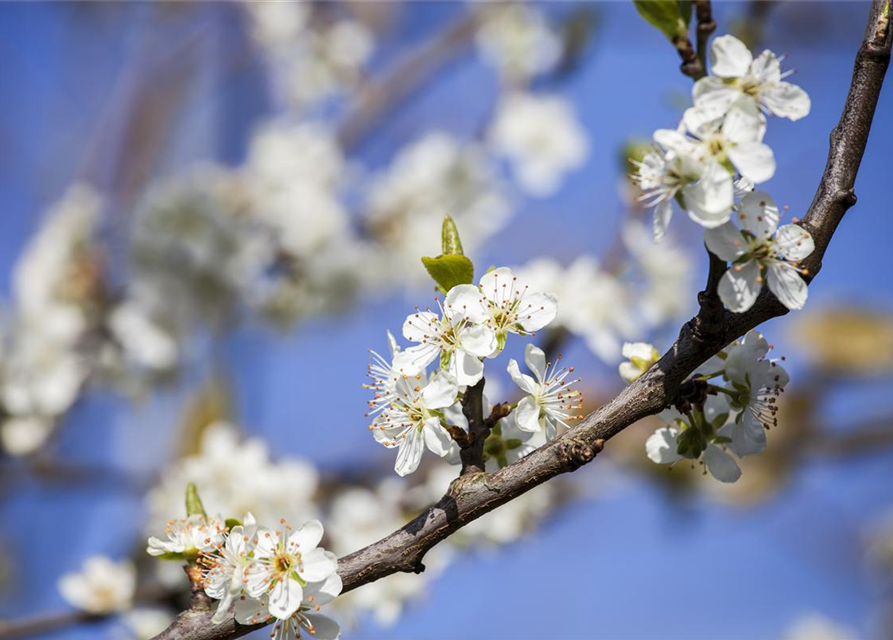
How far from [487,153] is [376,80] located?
0.72 m

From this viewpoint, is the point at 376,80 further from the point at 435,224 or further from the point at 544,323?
the point at 544,323

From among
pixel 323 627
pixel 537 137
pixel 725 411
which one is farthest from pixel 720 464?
pixel 537 137

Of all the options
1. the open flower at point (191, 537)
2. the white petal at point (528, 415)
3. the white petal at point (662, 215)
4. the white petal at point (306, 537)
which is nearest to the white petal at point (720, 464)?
the white petal at point (528, 415)

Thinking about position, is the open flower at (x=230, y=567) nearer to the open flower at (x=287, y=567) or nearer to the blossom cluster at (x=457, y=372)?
the open flower at (x=287, y=567)

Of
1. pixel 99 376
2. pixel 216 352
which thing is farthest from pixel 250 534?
pixel 216 352

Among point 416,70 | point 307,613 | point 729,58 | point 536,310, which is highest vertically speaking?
point 416,70

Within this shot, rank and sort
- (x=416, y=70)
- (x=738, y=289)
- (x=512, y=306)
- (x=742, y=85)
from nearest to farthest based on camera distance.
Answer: (x=738, y=289) < (x=742, y=85) < (x=512, y=306) < (x=416, y=70)

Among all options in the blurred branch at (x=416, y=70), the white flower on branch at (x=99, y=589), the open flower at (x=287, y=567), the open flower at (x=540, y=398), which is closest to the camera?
the open flower at (x=287, y=567)

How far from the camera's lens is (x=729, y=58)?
101 cm

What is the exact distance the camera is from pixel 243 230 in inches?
132

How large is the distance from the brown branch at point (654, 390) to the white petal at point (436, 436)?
0.08 metres

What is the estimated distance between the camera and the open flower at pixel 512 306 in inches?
44.0

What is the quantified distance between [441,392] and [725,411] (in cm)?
43

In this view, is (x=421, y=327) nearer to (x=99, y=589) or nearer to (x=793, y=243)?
(x=793, y=243)
